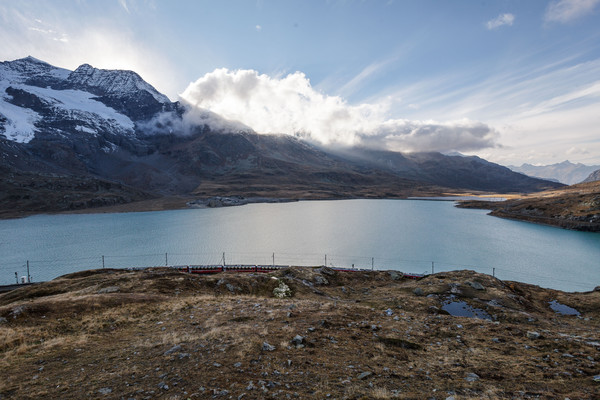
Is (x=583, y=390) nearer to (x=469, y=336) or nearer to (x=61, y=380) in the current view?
(x=469, y=336)

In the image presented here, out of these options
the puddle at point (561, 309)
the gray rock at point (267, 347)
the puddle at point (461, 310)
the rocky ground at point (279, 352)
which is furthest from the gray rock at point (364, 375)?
the puddle at point (561, 309)

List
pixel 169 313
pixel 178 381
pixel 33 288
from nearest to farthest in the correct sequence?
1. pixel 178 381
2. pixel 169 313
3. pixel 33 288

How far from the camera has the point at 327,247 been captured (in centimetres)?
8162

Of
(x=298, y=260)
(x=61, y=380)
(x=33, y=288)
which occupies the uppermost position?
(x=61, y=380)

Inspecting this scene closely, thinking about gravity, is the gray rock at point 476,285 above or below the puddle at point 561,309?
above

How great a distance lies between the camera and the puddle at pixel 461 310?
25078mm

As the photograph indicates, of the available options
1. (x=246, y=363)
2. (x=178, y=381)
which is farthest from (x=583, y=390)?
(x=178, y=381)

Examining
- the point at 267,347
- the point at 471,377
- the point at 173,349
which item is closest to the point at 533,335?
the point at 471,377

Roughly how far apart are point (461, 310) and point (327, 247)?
55.9 meters

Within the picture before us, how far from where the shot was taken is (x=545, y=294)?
114 ft

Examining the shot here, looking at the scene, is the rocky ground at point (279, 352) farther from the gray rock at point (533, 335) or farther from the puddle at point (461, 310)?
the puddle at point (461, 310)

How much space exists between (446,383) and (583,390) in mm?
4411

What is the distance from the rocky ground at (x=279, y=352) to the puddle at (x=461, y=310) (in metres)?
0.21

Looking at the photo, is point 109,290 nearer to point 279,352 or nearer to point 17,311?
point 17,311
